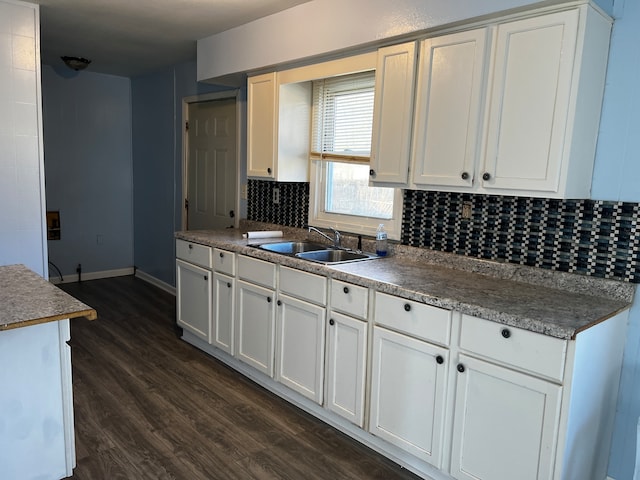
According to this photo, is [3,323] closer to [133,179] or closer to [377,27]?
[377,27]

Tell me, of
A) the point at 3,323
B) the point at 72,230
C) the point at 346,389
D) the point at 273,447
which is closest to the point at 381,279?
the point at 346,389

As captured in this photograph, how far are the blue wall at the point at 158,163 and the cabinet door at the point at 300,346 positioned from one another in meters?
2.62

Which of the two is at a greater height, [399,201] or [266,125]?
[266,125]

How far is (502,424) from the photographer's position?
72.4 inches

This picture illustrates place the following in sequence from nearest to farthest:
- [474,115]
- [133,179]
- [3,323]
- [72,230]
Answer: [3,323]
[474,115]
[72,230]
[133,179]

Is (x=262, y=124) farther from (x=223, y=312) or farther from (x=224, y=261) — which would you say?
(x=223, y=312)

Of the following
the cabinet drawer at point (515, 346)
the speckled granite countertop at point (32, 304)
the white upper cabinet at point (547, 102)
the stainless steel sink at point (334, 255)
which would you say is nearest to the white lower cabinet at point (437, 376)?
the cabinet drawer at point (515, 346)

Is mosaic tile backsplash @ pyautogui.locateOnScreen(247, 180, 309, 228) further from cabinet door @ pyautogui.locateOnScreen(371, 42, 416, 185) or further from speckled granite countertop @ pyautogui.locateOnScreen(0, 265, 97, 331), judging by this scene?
speckled granite countertop @ pyautogui.locateOnScreen(0, 265, 97, 331)

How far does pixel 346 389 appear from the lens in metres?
2.44

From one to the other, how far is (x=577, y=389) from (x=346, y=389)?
1.09 m

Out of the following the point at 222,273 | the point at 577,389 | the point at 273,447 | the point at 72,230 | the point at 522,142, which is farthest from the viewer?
the point at 72,230

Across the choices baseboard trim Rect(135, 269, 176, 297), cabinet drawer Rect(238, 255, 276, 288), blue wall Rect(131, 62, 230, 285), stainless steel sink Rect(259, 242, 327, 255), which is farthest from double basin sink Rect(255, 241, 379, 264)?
baseboard trim Rect(135, 269, 176, 297)

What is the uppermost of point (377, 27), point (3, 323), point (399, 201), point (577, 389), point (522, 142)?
point (377, 27)

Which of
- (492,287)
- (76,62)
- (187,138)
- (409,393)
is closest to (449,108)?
(492,287)
